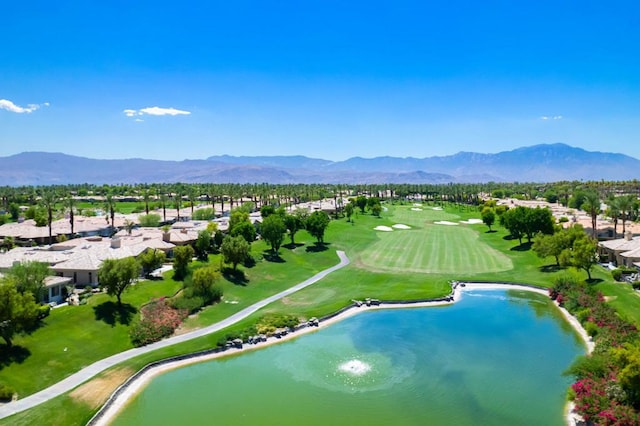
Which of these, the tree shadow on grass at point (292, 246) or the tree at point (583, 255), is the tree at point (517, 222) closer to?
the tree at point (583, 255)

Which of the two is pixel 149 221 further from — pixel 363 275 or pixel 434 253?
pixel 434 253

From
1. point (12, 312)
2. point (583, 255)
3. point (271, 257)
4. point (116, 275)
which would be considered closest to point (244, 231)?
point (271, 257)

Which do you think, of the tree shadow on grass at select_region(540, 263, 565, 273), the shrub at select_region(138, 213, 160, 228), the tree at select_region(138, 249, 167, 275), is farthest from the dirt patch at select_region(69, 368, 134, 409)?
the shrub at select_region(138, 213, 160, 228)

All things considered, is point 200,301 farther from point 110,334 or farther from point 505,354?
point 505,354

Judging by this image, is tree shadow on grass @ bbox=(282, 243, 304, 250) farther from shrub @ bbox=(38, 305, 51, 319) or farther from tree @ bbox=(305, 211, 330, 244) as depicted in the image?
shrub @ bbox=(38, 305, 51, 319)

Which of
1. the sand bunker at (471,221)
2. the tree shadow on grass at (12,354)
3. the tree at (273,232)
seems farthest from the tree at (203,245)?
the sand bunker at (471,221)
